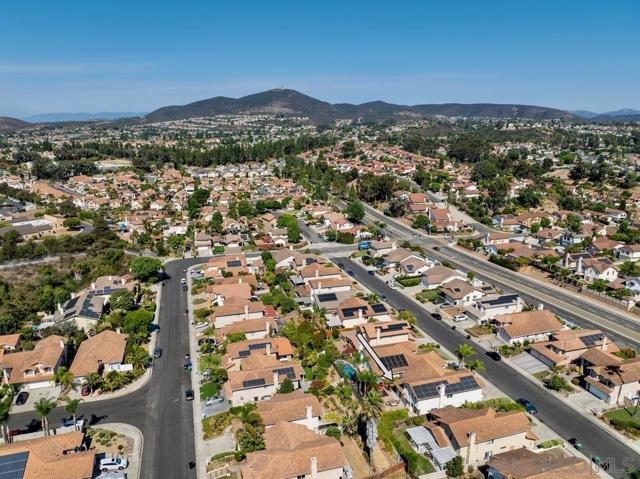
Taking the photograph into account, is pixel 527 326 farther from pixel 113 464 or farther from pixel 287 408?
pixel 113 464

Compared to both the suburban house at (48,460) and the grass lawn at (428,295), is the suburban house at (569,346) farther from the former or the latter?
the suburban house at (48,460)

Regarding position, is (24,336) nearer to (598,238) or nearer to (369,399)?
(369,399)

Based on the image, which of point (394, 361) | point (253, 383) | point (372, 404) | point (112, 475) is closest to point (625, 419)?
point (394, 361)

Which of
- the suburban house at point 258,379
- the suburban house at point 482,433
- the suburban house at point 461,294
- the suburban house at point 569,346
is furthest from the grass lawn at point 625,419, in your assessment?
the suburban house at point 258,379

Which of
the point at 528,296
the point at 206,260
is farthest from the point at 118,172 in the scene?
the point at 528,296

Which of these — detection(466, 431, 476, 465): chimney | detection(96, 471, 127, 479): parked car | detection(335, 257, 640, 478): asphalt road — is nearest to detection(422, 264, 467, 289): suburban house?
detection(335, 257, 640, 478): asphalt road
